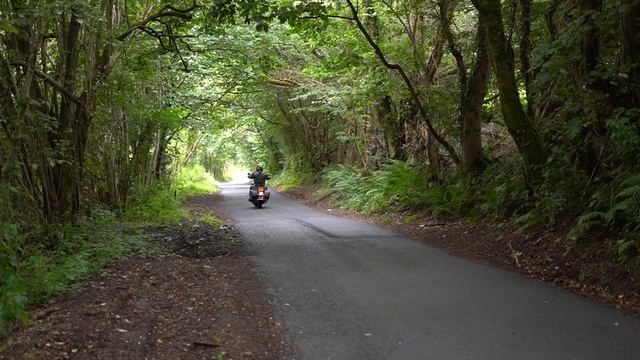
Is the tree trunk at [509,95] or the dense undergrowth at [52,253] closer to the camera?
the dense undergrowth at [52,253]

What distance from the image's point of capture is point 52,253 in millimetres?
8812

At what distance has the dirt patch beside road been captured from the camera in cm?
530

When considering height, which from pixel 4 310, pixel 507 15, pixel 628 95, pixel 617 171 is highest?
pixel 507 15

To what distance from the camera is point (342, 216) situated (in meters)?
18.3

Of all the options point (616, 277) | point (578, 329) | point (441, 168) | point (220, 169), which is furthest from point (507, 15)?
point (220, 169)

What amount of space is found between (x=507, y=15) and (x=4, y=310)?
1207 centimetres

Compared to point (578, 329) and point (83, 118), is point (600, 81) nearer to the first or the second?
point (578, 329)

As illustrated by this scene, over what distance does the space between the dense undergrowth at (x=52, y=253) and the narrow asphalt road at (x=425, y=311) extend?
2.54 meters

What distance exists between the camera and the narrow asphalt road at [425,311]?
17.5 feet

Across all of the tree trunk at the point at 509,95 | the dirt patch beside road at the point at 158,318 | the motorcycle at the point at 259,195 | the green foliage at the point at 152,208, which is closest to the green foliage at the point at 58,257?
the dirt patch beside road at the point at 158,318

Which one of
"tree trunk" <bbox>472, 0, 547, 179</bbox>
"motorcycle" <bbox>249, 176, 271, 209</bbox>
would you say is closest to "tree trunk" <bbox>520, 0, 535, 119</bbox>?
"tree trunk" <bbox>472, 0, 547, 179</bbox>

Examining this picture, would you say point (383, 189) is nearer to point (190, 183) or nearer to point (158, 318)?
point (158, 318)

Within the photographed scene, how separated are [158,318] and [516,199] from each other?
7927mm

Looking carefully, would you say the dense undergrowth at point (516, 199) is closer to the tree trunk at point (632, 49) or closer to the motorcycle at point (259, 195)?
the tree trunk at point (632, 49)
